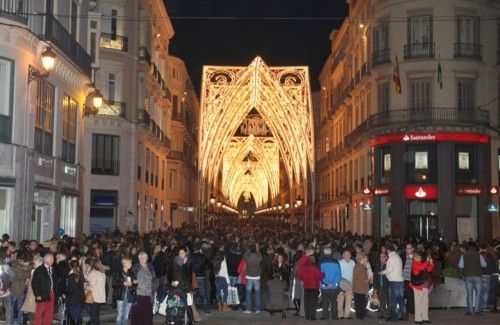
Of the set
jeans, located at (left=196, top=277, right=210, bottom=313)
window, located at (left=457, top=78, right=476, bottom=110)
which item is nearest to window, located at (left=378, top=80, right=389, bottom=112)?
window, located at (left=457, top=78, right=476, bottom=110)

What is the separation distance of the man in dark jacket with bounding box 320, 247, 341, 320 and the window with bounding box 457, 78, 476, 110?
94.9 feet

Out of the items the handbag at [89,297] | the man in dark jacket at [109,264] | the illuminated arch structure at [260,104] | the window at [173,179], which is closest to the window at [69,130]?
the man in dark jacket at [109,264]

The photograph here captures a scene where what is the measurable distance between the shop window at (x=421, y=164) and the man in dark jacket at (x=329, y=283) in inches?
1091

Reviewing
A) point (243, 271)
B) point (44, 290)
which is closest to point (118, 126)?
point (243, 271)

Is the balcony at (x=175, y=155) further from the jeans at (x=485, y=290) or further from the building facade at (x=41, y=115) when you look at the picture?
the jeans at (x=485, y=290)

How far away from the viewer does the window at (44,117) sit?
2769 cm

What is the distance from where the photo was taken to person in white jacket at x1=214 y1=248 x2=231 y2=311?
71.7 ft

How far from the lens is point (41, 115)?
28.1 metres

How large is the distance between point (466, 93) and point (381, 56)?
5.77m

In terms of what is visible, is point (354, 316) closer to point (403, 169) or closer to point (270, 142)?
point (403, 169)

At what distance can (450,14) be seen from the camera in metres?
46.3

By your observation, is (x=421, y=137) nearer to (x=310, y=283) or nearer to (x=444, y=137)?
(x=444, y=137)

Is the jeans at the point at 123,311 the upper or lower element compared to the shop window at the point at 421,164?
lower

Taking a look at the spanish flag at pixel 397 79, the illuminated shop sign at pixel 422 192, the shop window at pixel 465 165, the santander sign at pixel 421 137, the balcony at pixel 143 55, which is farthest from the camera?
the balcony at pixel 143 55
